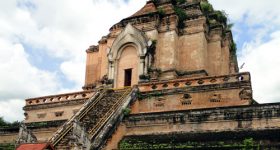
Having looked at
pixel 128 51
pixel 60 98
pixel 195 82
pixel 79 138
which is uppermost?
pixel 128 51

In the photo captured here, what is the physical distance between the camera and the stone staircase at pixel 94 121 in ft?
52.1

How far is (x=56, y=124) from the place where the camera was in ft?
69.5

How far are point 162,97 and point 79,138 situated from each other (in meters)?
6.38

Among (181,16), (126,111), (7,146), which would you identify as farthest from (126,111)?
(181,16)

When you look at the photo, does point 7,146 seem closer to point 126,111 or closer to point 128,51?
point 126,111

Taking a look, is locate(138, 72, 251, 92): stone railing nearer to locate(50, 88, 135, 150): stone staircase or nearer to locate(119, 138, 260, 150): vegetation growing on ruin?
locate(50, 88, 135, 150): stone staircase

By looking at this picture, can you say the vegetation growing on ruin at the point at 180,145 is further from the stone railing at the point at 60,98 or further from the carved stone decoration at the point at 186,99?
the stone railing at the point at 60,98

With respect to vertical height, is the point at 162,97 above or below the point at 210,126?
above

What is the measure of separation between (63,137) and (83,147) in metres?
2.02

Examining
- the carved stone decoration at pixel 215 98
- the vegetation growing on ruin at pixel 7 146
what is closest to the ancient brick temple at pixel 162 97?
the carved stone decoration at pixel 215 98

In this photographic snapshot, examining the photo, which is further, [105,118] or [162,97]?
[162,97]

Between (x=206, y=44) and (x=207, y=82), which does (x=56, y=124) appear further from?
(x=206, y=44)

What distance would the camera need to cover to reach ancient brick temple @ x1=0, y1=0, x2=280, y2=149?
15641mm

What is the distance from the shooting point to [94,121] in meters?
18.6
